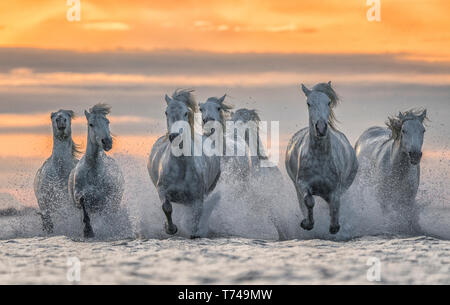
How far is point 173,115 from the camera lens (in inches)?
521

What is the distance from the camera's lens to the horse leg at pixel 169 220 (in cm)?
1379

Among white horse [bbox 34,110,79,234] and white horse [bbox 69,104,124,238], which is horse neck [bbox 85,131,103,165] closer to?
white horse [bbox 69,104,124,238]

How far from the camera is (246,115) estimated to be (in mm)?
18281

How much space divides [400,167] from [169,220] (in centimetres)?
452

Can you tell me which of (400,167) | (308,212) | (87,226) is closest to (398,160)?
(400,167)

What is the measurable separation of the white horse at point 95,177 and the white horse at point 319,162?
3.26 meters

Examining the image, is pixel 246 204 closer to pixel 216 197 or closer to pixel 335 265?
pixel 216 197

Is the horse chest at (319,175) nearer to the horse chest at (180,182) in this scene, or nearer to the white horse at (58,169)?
the horse chest at (180,182)

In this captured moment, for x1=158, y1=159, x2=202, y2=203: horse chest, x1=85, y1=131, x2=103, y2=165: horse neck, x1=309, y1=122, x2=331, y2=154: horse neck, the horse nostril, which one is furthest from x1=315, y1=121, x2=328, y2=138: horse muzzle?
x1=85, y1=131, x2=103, y2=165: horse neck

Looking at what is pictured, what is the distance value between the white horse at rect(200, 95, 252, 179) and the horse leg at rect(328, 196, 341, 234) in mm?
2697

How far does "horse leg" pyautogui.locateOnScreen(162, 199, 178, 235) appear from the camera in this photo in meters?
13.8

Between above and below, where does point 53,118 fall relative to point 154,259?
above
